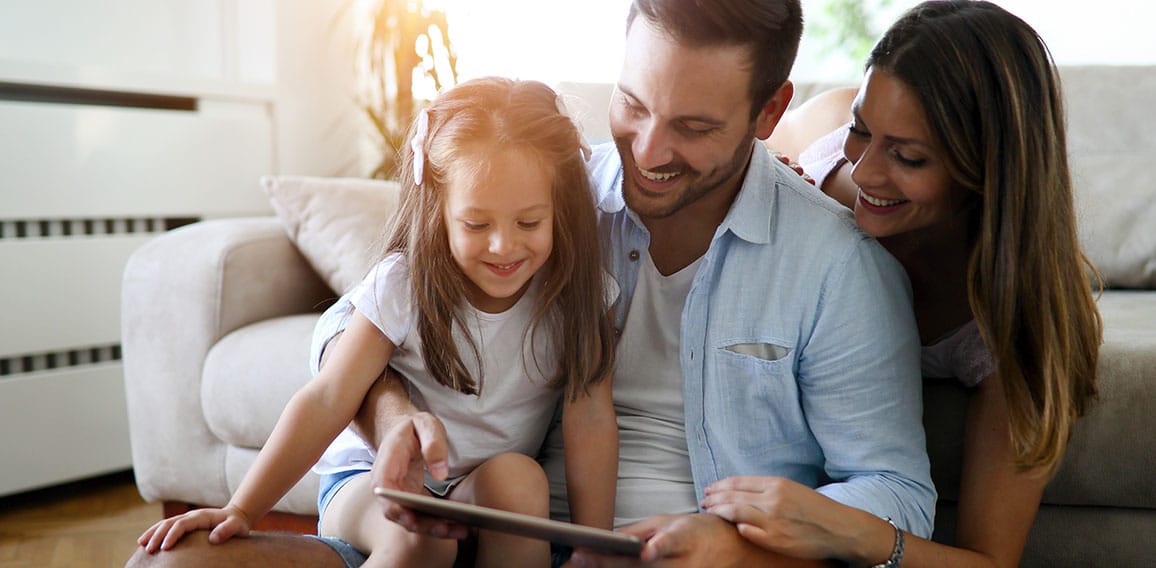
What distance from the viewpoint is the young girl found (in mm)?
1115

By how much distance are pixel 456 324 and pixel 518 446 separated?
166mm

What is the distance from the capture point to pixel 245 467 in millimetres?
1779

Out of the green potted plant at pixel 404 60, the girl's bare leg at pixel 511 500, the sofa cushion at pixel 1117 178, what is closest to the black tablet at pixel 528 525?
the girl's bare leg at pixel 511 500

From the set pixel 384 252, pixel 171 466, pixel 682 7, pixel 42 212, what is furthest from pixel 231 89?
pixel 682 7

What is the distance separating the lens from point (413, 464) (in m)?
1.06

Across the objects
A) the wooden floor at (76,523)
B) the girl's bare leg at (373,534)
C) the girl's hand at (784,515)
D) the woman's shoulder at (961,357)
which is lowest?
the wooden floor at (76,523)

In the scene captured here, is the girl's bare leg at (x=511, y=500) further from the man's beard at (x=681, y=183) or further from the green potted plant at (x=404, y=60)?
the green potted plant at (x=404, y=60)

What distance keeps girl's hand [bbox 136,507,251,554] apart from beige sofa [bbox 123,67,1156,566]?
2.08 feet

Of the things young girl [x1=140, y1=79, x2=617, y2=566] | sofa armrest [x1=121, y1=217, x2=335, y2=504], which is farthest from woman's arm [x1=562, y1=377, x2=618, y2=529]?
sofa armrest [x1=121, y1=217, x2=335, y2=504]

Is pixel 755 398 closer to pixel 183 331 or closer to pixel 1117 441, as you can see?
pixel 1117 441

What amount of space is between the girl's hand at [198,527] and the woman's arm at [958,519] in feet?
1.62

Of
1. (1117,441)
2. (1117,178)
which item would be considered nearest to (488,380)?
(1117,441)

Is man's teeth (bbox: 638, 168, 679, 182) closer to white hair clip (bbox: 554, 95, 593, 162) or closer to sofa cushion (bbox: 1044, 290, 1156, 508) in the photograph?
white hair clip (bbox: 554, 95, 593, 162)

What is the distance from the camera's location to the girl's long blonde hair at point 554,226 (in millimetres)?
1159
